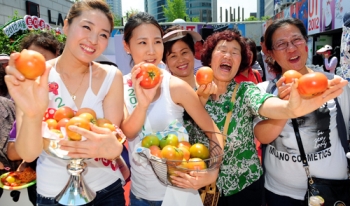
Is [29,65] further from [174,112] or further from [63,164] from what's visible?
[174,112]

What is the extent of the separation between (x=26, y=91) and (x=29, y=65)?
5.4 inches

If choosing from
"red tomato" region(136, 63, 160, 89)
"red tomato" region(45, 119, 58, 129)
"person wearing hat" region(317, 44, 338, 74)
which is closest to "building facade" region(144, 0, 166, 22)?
"person wearing hat" region(317, 44, 338, 74)

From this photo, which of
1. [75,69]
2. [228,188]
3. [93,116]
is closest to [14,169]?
[75,69]

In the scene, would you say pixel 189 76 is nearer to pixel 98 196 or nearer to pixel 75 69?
pixel 75 69

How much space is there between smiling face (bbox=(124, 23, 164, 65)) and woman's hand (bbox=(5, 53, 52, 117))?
878mm

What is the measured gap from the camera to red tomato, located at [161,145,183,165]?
146 centimetres

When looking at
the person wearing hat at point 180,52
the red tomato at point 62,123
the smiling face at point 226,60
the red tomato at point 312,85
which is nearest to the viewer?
the red tomato at point 62,123

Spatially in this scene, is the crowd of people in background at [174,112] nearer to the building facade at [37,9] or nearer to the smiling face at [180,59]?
the smiling face at [180,59]

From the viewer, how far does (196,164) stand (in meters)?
1.54

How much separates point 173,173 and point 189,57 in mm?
1880

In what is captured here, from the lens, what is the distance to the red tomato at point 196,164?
1.52m

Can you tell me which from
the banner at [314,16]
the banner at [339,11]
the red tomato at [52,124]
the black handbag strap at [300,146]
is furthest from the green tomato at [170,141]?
the banner at [314,16]

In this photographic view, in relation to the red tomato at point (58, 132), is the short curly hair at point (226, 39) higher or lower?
higher

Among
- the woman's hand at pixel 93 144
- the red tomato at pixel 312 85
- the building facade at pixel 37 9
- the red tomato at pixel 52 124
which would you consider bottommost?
the woman's hand at pixel 93 144
